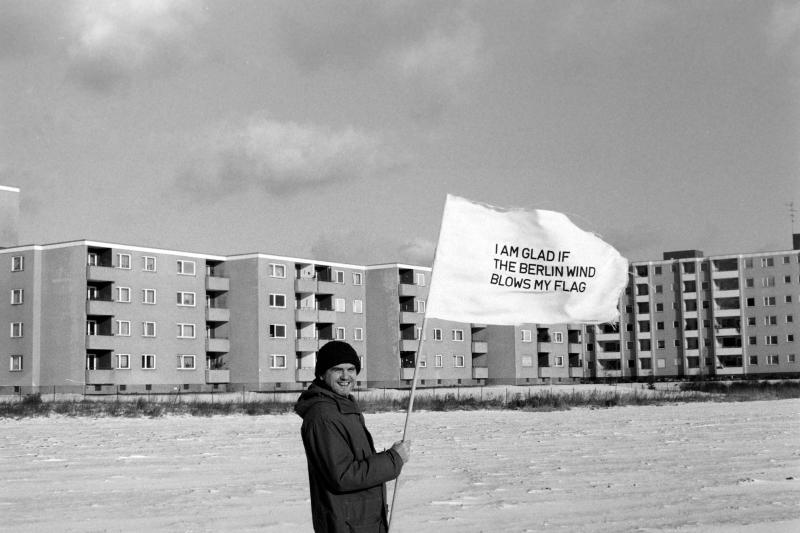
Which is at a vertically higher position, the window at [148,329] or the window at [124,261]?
the window at [124,261]

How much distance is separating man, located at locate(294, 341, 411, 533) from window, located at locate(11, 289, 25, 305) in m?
68.8

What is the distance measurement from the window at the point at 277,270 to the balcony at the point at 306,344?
5.45 m

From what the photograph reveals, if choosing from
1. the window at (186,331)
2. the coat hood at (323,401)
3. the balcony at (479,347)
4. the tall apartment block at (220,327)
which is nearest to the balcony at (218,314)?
the tall apartment block at (220,327)

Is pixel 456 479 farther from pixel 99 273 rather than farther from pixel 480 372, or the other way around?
pixel 480 372

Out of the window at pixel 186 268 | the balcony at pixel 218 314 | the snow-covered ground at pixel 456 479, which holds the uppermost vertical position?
the window at pixel 186 268

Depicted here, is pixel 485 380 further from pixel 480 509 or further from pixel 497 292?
pixel 497 292

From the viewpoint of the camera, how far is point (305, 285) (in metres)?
82.4

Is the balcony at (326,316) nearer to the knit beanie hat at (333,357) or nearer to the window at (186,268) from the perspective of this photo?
the window at (186,268)

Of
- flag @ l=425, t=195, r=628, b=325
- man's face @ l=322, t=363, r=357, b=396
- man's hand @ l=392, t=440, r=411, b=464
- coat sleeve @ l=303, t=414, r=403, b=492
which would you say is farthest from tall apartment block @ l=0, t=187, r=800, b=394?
coat sleeve @ l=303, t=414, r=403, b=492

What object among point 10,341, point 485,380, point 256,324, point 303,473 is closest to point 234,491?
point 303,473

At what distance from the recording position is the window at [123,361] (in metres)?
68.4

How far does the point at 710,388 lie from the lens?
64.0 meters

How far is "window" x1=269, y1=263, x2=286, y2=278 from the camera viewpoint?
3155 inches

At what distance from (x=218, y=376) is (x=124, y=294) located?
426 inches
